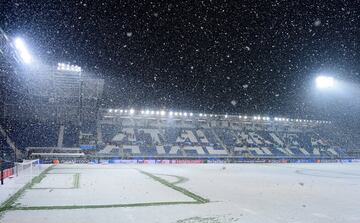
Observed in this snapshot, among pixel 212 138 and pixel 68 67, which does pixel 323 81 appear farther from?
pixel 68 67

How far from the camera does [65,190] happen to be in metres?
17.8

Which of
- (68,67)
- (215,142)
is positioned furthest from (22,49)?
(215,142)

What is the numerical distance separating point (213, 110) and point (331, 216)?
163 ft

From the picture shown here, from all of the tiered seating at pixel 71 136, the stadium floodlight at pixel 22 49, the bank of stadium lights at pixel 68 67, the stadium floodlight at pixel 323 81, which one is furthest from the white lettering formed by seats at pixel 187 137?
the stadium floodlight at pixel 22 49

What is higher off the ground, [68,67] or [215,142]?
[68,67]

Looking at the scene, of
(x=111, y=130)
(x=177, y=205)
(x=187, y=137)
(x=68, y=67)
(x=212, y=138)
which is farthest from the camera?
(x=212, y=138)

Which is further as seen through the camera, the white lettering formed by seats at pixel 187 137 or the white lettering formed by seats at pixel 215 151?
the white lettering formed by seats at pixel 187 137

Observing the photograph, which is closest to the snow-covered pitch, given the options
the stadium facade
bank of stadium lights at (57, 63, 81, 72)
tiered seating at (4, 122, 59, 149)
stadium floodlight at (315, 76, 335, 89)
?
the stadium facade

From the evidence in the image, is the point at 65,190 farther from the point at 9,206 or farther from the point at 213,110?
the point at 213,110

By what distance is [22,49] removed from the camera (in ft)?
119

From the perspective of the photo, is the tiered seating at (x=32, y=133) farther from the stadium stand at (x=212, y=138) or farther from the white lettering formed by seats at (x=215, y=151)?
the white lettering formed by seats at (x=215, y=151)

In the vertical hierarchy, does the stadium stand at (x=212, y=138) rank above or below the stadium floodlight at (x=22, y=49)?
below

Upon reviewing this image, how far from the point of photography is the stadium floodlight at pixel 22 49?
35.0 metres

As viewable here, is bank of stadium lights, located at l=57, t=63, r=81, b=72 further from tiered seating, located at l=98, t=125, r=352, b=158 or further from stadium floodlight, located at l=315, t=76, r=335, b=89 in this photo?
stadium floodlight, located at l=315, t=76, r=335, b=89
